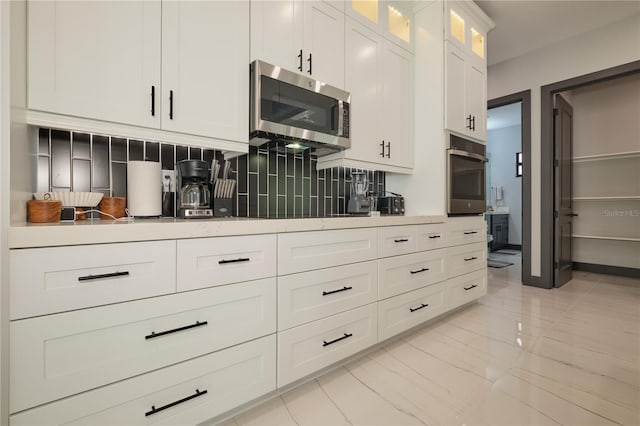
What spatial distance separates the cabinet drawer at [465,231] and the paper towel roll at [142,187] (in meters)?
2.25

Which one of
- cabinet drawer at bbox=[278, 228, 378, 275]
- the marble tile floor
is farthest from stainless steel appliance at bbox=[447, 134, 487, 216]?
cabinet drawer at bbox=[278, 228, 378, 275]

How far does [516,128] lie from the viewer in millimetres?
6859

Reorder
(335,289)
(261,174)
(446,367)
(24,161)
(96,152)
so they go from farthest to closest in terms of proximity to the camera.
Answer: (261,174) → (446,367) → (335,289) → (96,152) → (24,161)

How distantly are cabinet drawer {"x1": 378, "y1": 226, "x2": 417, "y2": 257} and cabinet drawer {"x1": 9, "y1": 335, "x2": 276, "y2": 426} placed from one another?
937 mm

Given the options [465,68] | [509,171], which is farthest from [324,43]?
[509,171]

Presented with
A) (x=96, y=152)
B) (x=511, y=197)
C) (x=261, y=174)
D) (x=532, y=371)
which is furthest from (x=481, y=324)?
(x=511, y=197)

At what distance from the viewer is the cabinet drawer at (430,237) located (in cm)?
224

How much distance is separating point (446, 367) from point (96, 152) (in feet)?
7.65

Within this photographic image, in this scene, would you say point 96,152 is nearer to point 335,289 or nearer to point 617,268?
point 335,289

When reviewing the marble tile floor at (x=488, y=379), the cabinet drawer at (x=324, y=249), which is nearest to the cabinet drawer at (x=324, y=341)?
the marble tile floor at (x=488, y=379)

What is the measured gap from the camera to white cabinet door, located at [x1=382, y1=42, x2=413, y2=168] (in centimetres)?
251

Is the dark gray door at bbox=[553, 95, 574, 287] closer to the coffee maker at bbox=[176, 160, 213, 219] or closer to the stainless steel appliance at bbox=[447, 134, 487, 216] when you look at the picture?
the stainless steel appliance at bbox=[447, 134, 487, 216]

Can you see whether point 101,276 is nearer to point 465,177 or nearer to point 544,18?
point 465,177

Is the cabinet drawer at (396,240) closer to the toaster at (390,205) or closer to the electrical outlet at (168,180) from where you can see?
the toaster at (390,205)
